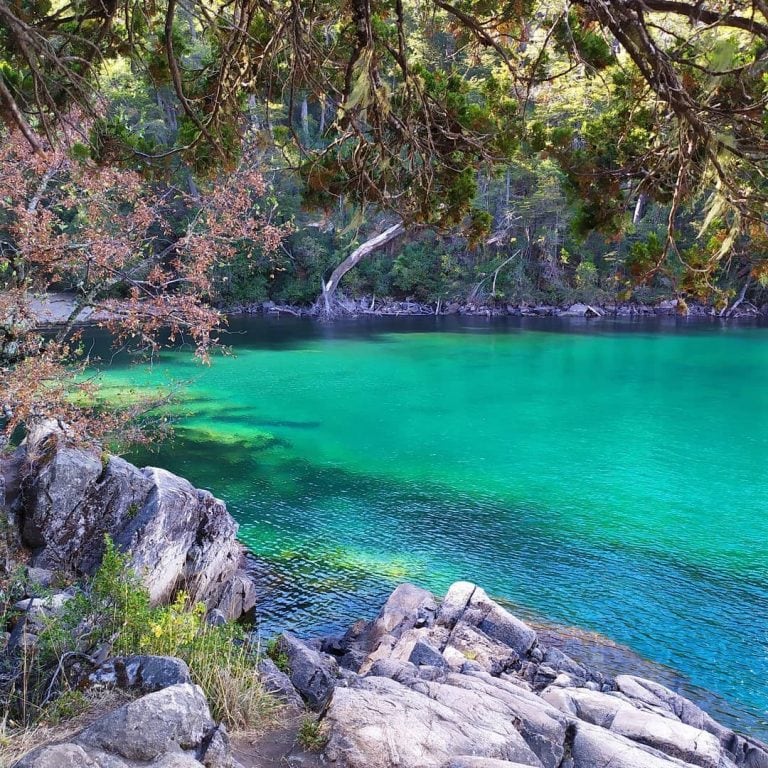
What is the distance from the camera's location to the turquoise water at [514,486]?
8719mm

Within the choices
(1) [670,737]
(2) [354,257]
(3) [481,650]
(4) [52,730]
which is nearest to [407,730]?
(4) [52,730]

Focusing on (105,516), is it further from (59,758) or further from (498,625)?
(59,758)

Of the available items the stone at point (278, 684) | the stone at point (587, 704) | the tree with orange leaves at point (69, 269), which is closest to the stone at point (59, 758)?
the stone at point (278, 684)

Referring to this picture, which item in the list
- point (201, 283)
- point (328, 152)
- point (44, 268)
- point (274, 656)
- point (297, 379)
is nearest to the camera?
point (328, 152)

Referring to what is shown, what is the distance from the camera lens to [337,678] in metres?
4.88

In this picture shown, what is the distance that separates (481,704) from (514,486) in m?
8.76

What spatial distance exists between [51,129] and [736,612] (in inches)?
352

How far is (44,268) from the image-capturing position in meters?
8.40

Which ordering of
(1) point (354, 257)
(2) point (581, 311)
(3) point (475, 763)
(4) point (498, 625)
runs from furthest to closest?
(2) point (581, 311) → (1) point (354, 257) → (4) point (498, 625) → (3) point (475, 763)

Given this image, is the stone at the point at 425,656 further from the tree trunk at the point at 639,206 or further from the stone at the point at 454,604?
the tree trunk at the point at 639,206

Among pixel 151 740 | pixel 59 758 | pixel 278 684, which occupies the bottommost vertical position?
pixel 278 684

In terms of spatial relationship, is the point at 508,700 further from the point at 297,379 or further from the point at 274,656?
the point at 297,379

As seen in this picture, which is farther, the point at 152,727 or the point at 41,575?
the point at 41,575

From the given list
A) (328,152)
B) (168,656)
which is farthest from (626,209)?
(168,656)
